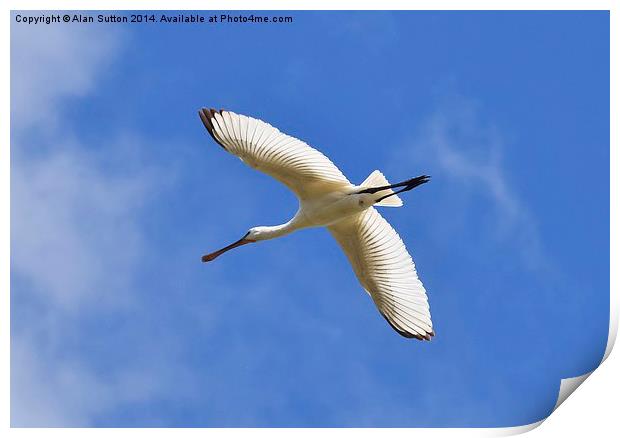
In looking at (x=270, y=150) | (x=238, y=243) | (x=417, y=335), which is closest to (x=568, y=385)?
(x=417, y=335)

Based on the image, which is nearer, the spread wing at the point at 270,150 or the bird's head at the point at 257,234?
the spread wing at the point at 270,150

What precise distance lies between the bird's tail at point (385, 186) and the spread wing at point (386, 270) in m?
0.14

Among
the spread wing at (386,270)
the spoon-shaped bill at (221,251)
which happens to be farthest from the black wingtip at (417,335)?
the spoon-shaped bill at (221,251)

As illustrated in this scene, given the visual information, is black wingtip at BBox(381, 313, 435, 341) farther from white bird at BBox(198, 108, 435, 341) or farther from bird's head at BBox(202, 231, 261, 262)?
bird's head at BBox(202, 231, 261, 262)

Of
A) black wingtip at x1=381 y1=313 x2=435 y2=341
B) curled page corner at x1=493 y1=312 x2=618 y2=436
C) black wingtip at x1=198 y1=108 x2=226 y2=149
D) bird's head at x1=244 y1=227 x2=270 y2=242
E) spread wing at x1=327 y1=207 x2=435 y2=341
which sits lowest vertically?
curled page corner at x1=493 y1=312 x2=618 y2=436

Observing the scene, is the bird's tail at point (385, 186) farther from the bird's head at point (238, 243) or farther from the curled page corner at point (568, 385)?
the curled page corner at point (568, 385)

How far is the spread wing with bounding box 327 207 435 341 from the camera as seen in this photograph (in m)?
7.22

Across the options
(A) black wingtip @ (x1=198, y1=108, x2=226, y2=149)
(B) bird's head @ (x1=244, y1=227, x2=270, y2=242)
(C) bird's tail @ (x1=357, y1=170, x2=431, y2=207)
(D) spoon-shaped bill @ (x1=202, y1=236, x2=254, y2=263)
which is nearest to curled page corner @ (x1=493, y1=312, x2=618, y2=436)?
(C) bird's tail @ (x1=357, y1=170, x2=431, y2=207)

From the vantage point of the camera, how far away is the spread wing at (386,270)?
722 centimetres

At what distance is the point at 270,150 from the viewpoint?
6832 millimetres

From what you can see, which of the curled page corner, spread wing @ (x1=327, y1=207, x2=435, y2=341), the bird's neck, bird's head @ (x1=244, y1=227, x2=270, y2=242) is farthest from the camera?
bird's head @ (x1=244, y1=227, x2=270, y2=242)

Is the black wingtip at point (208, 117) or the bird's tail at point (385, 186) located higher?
the black wingtip at point (208, 117)
